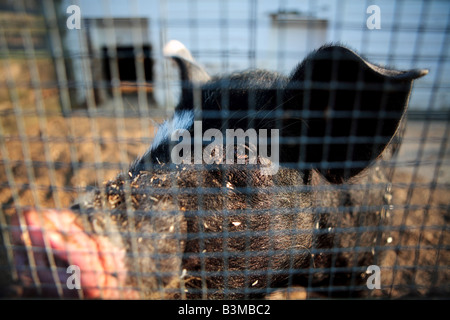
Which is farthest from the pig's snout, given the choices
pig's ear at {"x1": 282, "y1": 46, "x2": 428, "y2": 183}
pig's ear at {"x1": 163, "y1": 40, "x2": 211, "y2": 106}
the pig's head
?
pig's ear at {"x1": 163, "y1": 40, "x2": 211, "y2": 106}

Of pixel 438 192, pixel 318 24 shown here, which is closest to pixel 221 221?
pixel 318 24

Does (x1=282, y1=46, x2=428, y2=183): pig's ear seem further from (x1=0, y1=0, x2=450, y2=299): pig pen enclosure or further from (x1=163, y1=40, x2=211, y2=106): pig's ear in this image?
(x1=163, y1=40, x2=211, y2=106): pig's ear

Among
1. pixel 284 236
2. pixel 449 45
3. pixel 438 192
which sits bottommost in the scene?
pixel 438 192

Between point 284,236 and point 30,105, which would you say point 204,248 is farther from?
point 30,105

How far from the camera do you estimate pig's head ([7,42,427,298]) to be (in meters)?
1.32

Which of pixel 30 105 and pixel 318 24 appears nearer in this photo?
pixel 318 24

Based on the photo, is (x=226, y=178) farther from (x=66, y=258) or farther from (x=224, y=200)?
(x=66, y=258)

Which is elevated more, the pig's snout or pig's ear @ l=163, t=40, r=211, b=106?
pig's ear @ l=163, t=40, r=211, b=106

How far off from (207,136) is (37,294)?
1386 mm

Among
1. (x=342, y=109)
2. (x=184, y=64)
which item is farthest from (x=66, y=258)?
(x=184, y=64)

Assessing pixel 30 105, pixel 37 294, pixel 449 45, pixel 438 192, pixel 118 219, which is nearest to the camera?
pixel 118 219

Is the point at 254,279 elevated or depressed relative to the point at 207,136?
depressed

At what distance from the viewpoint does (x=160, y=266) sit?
1.39 m

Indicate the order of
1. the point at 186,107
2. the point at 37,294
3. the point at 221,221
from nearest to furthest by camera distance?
the point at 221,221 → the point at 37,294 → the point at 186,107
